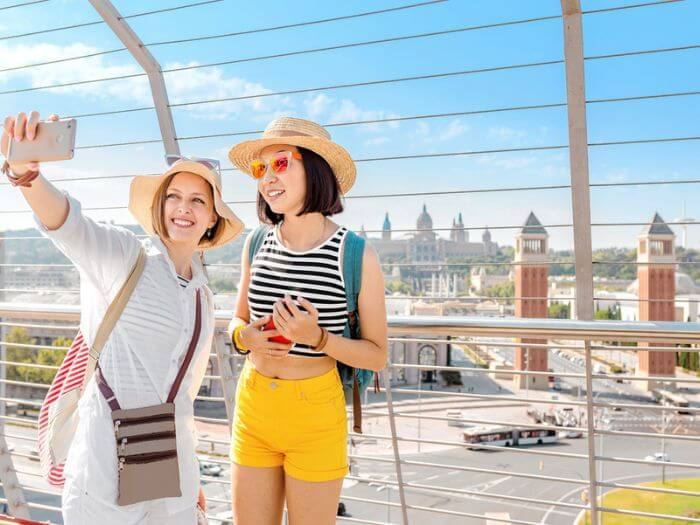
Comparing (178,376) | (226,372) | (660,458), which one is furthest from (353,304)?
(660,458)

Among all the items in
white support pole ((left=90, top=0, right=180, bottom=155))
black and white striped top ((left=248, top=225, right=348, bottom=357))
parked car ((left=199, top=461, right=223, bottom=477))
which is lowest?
parked car ((left=199, top=461, right=223, bottom=477))

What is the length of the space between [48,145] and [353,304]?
2.29ft

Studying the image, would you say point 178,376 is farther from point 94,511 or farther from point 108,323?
point 94,511

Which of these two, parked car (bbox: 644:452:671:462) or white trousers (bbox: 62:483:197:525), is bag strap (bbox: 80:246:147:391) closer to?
white trousers (bbox: 62:483:197:525)

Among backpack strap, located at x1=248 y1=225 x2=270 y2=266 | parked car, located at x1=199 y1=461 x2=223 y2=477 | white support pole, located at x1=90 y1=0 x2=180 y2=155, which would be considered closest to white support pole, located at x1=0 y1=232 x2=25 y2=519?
parked car, located at x1=199 y1=461 x2=223 y2=477

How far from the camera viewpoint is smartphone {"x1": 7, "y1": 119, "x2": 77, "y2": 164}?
959 millimetres

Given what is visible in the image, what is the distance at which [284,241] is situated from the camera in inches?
54.9

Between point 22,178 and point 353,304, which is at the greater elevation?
point 22,178

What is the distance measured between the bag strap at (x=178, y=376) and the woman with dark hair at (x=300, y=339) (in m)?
0.10

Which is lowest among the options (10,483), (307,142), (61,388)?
(10,483)

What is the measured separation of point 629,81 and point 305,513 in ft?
165

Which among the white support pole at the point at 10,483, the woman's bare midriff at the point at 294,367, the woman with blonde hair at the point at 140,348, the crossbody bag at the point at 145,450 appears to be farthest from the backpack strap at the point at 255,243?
the white support pole at the point at 10,483

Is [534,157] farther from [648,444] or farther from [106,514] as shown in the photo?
[106,514]

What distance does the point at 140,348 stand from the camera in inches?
46.4
